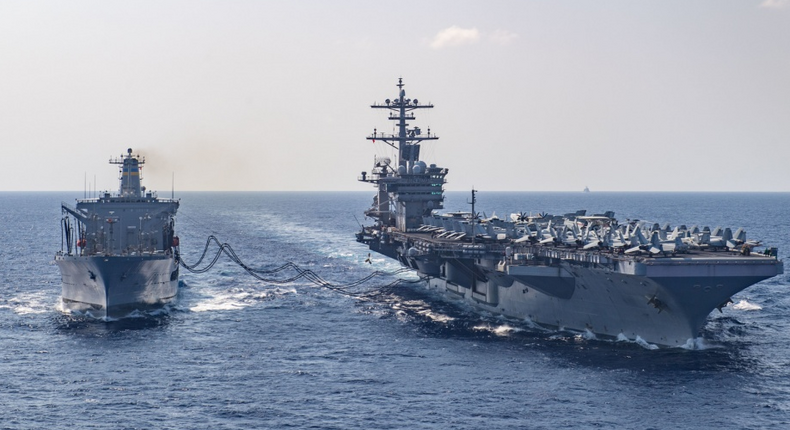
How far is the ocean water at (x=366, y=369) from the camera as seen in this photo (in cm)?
2658

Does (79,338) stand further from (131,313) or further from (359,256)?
(359,256)

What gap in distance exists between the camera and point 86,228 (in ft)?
155

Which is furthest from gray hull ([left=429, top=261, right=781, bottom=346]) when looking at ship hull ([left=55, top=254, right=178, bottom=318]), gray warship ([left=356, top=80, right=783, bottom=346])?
ship hull ([left=55, top=254, right=178, bottom=318])

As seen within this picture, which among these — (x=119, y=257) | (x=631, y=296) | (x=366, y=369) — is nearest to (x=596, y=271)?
(x=631, y=296)

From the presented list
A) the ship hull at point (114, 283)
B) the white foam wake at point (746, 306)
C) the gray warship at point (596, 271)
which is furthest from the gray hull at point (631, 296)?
the ship hull at point (114, 283)

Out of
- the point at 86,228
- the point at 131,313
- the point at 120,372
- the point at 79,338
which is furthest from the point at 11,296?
the point at 120,372

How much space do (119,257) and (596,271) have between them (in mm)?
22815

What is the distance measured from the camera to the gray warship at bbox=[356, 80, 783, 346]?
33.0 metres

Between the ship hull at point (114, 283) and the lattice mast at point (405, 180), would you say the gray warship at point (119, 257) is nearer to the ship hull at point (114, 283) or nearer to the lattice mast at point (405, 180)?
the ship hull at point (114, 283)

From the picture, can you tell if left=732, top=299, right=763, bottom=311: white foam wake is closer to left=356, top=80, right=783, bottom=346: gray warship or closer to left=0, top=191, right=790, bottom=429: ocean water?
left=0, top=191, right=790, bottom=429: ocean water

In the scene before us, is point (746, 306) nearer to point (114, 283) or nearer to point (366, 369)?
point (366, 369)

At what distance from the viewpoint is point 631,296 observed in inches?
1369

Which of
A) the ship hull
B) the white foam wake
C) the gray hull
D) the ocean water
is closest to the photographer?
the ocean water

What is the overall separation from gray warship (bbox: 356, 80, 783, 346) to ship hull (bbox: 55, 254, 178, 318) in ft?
44.9
